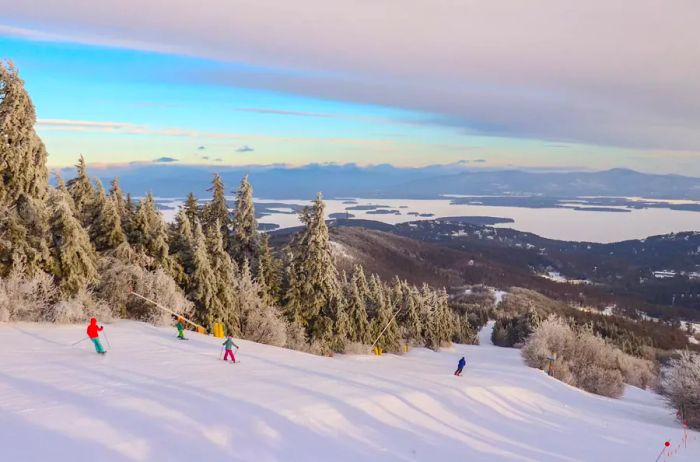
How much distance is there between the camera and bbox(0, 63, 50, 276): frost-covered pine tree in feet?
66.1

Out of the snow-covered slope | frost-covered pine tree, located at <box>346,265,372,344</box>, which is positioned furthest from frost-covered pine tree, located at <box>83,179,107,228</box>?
frost-covered pine tree, located at <box>346,265,372,344</box>

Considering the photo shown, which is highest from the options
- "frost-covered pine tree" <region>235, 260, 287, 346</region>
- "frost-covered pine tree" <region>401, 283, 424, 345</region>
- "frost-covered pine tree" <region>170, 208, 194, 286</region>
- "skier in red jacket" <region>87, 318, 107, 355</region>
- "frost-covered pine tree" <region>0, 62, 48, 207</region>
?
"frost-covered pine tree" <region>0, 62, 48, 207</region>

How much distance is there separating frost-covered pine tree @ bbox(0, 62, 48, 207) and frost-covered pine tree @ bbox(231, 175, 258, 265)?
1341 cm

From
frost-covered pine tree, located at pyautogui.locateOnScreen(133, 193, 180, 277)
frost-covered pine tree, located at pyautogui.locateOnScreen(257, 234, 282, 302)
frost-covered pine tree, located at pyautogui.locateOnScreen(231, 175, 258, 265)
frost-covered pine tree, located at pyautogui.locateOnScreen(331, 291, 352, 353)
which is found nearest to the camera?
frost-covered pine tree, located at pyautogui.locateOnScreen(133, 193, 180, 277)

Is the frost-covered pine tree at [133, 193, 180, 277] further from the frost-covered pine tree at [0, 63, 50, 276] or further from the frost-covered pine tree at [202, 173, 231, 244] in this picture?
the frost-covered pine tree at [0, 63, 50, 276]

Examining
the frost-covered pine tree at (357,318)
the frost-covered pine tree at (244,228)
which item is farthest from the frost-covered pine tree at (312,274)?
the frost-covered pine tree at (357,318)

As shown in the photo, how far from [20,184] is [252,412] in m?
16.2

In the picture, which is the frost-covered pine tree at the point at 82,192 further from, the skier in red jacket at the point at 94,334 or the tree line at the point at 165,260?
the skier in red jacket at the point at 94,334

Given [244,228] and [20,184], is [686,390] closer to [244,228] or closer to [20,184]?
[244,228]

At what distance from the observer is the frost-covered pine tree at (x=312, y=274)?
3431 centimetres

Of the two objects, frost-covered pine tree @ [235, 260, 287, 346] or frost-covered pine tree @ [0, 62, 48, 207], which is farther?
frost-covered pine tree @ [235, 260, 287, 346]

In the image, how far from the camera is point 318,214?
1310 inches

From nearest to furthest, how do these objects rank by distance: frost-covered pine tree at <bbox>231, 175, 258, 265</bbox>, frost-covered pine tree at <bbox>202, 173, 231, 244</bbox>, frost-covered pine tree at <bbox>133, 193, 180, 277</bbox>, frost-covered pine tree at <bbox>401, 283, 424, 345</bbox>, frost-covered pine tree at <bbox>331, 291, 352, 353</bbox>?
frost-covered pine tree at <bbox>133, 193, 180, 277</bbox> → frost-covered pine tree at <bbox>231, 175, 258, 265</bbox> → frost-covered pine tree at <bbox>331, 291, 352, 353</bbox> → frost-covered pine tree at <bbox>202, 173, 231, 244</bbox> → frost-covered pine tree at <bbox>401, 283, 424, 345</bbox>

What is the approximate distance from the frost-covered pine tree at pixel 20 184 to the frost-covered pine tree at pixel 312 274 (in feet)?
54.5
